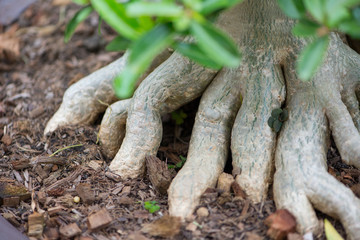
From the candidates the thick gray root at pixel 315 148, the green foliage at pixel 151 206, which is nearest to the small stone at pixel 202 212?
the green foliage at pixel 151 206

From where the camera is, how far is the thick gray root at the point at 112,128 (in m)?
2.54

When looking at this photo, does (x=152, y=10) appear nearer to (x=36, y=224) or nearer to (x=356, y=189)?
(x=36, y=224)

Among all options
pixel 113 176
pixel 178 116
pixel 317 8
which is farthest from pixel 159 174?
pixel 317 8

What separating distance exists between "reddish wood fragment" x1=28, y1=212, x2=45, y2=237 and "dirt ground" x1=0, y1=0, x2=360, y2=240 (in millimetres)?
11

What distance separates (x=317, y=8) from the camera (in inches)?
55.9

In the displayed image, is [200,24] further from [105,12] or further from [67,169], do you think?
[67,169]

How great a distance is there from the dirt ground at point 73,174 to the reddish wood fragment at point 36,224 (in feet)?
0.04

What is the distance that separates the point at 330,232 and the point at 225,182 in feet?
1.81

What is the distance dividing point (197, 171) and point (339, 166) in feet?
3.00

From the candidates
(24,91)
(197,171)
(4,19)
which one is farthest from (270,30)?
(4,19)

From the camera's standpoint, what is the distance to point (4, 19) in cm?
415

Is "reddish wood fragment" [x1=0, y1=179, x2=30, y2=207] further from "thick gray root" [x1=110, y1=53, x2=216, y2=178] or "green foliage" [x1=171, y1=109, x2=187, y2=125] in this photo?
"green foliage" [x1=171, y1=109, x2=187, y2=125]

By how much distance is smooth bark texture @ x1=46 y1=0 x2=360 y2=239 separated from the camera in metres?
1.98

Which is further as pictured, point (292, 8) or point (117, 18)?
point (292, 8)
